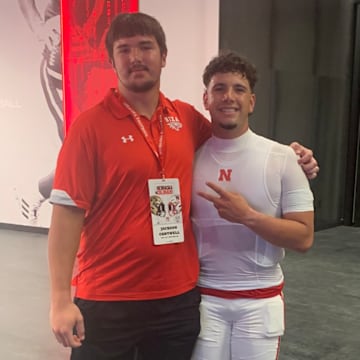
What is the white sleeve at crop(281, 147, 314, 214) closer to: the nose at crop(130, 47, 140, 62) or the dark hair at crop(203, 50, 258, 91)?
the dark hair at crop(203, 50, 258, 91)

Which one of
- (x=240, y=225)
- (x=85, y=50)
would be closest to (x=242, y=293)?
(x=240, y=225)

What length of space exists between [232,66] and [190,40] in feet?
11.1

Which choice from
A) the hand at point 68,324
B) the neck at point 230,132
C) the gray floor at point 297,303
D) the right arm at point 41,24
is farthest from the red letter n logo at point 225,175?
the right arm at point 41,24

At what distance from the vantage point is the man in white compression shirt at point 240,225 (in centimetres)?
159

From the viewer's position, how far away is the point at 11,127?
6.07m

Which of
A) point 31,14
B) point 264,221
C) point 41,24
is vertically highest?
point 31,14

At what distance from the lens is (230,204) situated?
149cm

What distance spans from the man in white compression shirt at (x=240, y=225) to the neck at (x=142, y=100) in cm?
21

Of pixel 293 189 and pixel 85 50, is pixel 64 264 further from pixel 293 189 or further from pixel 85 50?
pixel 85 50

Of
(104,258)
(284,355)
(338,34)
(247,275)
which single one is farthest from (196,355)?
(338,34)

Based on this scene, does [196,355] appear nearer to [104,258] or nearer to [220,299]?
[220,299]

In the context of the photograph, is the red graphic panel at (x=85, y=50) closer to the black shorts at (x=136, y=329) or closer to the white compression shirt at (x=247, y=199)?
the white compression shirt at (x=247, y=199)

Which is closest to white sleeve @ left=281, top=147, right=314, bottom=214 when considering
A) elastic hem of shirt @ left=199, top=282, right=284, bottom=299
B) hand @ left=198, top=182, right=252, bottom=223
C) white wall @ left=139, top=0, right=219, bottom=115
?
hand @ left=198, top=182, right=252, bottom=223

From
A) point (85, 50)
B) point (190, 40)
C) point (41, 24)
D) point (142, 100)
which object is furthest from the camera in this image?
point (41, 24)
